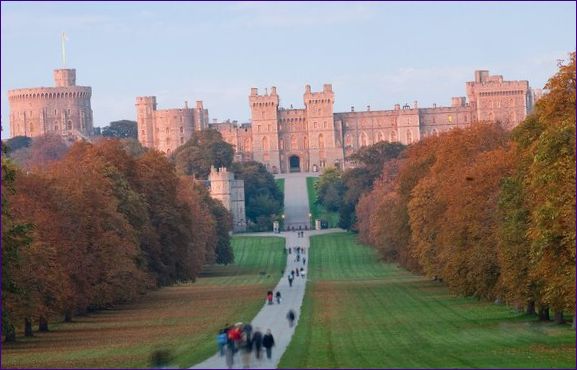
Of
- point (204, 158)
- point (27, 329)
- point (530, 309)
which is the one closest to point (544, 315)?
point (530, 309)

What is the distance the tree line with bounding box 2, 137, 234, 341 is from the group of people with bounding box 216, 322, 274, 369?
5919 mm

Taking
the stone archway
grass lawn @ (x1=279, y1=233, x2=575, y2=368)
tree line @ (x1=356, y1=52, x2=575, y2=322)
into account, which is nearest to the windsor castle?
the stone archway

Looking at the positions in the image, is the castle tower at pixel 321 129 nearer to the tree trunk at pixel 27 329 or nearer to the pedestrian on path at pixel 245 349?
the tree trunk at pixel 27 329

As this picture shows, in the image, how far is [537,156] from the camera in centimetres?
3284

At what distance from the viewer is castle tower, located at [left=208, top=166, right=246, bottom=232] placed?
13812cm

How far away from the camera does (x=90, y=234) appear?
1972 inches

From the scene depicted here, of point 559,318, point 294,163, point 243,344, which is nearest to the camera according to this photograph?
point 243,344

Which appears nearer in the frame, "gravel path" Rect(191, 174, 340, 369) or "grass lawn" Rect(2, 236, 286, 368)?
"gravel path" Rect(191, 174, 340, 369)

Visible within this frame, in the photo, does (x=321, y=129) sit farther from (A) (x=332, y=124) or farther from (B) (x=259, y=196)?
(B) (x=259, y=196)

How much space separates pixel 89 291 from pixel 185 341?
40.2 feet

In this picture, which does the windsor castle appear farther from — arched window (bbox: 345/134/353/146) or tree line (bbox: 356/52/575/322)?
tree line (bbox: 356/52/575/322)

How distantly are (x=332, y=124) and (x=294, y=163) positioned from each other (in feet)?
21.8

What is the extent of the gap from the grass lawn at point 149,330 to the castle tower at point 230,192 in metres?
63.9

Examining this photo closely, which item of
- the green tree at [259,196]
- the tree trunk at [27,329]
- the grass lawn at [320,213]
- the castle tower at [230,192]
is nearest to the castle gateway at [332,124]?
the grass lawn at [320,213]
